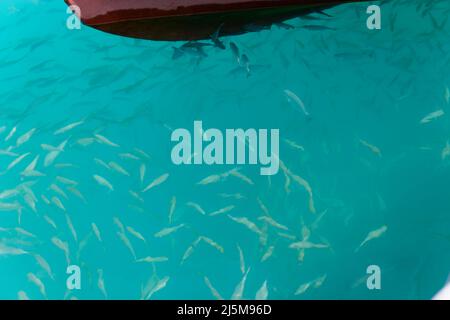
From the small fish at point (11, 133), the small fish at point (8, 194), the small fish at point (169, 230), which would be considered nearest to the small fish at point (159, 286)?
the small fish at point (169, 230)

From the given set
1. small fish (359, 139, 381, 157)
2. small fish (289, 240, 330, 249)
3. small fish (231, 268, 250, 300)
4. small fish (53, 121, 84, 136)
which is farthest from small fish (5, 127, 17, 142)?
small fish (359, 139, 381, 157)

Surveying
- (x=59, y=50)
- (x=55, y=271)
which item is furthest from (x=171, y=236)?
(x=59, y=50)

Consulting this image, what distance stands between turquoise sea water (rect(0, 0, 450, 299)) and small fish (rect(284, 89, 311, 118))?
0.06 feet

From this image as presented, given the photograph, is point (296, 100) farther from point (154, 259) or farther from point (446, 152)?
point (154, 259)

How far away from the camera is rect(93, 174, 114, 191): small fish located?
2.40 meters

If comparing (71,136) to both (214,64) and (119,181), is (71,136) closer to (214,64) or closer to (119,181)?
(119,181)

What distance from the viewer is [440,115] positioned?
7.86 feet

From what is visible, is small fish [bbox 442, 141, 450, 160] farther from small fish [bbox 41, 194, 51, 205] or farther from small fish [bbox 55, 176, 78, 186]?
small fish [bbox 41, 194, 51, 205]

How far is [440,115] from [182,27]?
44.4 inches

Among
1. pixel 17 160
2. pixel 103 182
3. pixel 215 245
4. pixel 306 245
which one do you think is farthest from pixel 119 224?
pixel 306 245

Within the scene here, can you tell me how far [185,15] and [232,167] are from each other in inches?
25.6

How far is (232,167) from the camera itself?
2391 millimetres

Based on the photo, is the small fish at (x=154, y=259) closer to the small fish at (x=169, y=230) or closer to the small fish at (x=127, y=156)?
the small fish at (x=169, y=230)

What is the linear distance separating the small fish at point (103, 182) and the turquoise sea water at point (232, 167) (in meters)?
0.02
